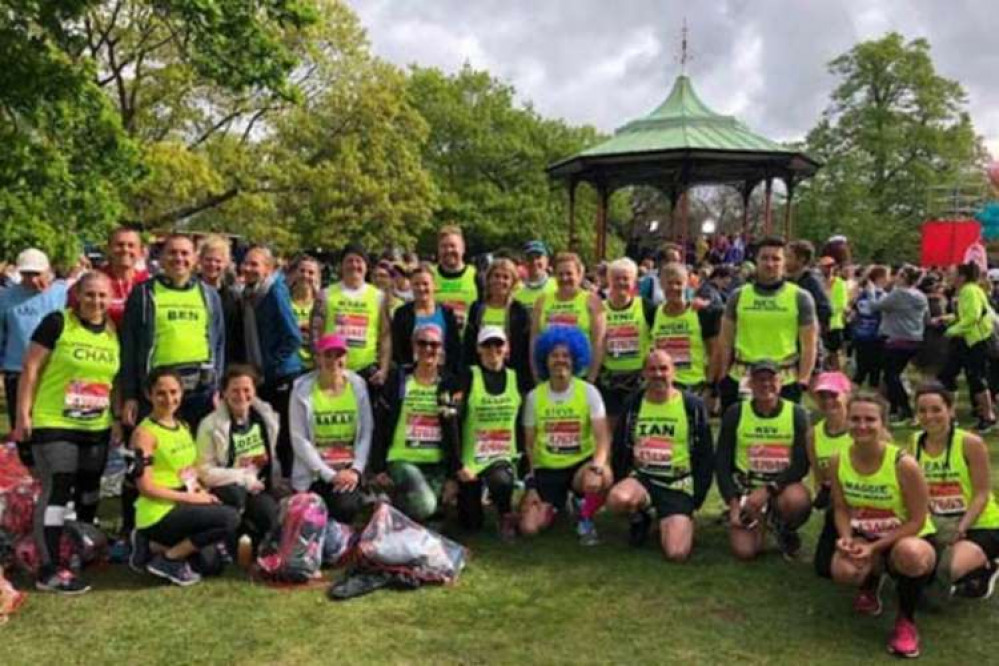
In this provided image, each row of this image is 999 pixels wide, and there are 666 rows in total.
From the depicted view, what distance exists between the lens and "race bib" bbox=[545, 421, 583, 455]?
229 inches

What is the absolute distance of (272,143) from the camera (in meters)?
29.8

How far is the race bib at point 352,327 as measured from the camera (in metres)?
6.21

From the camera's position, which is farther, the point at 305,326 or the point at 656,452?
the point at 305,326

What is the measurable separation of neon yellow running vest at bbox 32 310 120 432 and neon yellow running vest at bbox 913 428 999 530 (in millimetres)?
4194

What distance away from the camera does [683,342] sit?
6250 mm

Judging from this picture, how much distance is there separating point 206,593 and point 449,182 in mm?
43420

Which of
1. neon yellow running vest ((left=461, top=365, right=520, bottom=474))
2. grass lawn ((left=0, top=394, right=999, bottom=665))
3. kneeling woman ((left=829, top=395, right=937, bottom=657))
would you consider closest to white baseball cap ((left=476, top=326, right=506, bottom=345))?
neon yellow running vest ((left=461, top=365, right=520, bottom=474))

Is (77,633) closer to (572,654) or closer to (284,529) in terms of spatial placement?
(284,529)

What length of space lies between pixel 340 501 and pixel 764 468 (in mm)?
2433

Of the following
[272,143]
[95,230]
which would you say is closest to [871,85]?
[272,143]

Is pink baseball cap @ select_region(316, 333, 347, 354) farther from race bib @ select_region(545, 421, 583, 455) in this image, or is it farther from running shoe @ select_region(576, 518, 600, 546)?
running shoe @ select_region(576, 518, 600, 546)

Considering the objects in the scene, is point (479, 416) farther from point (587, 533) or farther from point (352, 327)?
point (352, 327)

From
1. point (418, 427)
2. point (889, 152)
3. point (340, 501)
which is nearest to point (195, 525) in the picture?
point (340, 501)

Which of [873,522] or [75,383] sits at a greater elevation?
[75,383]
